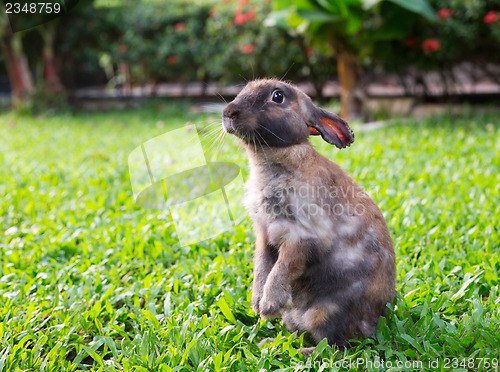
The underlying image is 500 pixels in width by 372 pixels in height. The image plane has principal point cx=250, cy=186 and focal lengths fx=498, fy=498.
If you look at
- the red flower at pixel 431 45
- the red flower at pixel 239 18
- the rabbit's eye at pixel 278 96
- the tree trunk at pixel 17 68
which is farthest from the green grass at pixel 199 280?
the tree trunk at pixel 17 68

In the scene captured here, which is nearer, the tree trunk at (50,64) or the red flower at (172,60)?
the red flower at (172,60)

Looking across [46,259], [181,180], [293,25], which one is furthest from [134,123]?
[46,259]

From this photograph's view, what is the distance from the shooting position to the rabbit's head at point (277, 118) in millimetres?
2086

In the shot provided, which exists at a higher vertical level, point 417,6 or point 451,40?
point 417,6

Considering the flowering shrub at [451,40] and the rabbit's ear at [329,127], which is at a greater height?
the rabbit's ear at [329,127]

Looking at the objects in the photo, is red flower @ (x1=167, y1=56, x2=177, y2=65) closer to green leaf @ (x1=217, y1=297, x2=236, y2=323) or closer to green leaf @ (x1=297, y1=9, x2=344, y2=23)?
green leaf @ (x1=297, y1=9, x2=344, y2=23)

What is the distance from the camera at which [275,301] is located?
2.05 meters

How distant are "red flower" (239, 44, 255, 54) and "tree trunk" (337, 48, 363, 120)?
1.96 m

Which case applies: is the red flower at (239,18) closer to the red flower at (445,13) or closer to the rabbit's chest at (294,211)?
the red flower at (445,13)

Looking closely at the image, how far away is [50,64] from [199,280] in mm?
11284

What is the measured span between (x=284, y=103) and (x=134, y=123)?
7.72 m

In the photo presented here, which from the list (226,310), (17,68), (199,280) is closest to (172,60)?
(17,68)

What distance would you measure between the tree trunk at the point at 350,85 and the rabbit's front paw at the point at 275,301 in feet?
20.6

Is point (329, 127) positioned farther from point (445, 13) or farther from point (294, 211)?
point (445, 13)
